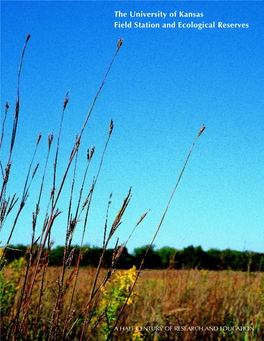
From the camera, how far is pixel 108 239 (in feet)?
3.18

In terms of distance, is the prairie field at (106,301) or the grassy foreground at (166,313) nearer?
the prairie field at (106,301)

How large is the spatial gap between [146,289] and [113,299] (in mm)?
2190

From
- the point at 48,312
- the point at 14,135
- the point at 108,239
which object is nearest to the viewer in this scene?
the point at 108,239

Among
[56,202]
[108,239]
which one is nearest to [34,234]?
[56,202]

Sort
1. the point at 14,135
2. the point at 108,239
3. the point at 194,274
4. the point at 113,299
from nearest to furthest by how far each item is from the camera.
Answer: the point at 108,239, the point at 14,135, the point at 113,299, the point at 194,274

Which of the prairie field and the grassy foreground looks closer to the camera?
the prairie field

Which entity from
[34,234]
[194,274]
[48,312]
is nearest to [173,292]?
[48,312]

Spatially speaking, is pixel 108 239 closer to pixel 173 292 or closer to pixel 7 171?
pixel 7 171

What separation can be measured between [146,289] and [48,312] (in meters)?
1.44

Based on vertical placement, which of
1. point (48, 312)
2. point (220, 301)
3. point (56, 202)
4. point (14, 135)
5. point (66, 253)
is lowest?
point (48, 312)

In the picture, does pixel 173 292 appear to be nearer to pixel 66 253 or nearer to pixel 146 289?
pixel 146 289

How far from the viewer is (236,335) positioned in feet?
10.9

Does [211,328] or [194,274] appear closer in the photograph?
[211,328]

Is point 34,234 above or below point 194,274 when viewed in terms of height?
above
